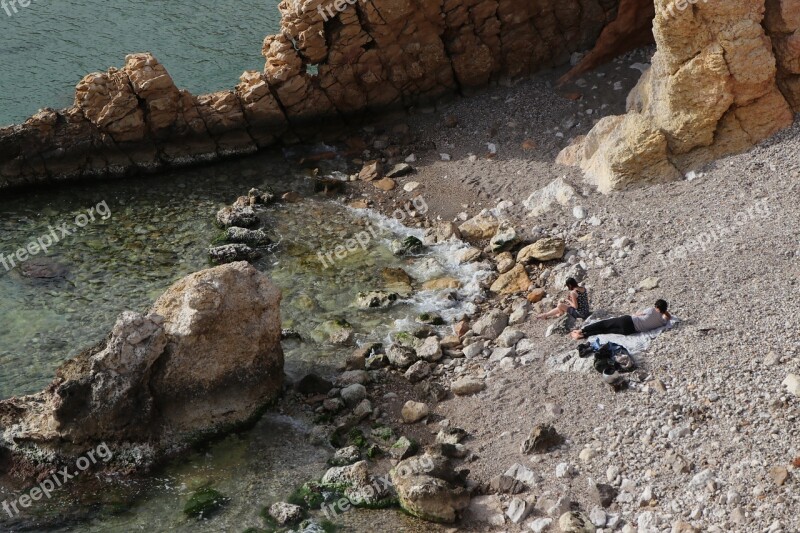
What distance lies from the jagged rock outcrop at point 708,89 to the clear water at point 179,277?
4421mm

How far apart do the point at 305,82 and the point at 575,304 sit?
11.0 metres

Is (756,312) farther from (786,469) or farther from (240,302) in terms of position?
(240,302)

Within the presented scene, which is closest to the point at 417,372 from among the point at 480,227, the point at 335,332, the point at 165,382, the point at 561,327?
the point at 335,332

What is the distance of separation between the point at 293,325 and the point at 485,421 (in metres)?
5.33

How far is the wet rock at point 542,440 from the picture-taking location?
1598cm

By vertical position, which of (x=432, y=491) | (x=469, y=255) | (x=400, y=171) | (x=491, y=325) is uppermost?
(x=400, y=171)

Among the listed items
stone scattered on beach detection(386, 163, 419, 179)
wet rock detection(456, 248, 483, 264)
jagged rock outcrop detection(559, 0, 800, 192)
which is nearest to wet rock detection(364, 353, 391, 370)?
wet rock detection(456, 248, 483, 264)

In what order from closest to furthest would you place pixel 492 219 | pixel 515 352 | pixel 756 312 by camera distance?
1. pixel 756 312
2. pixel 515 352
3. pixel 492 219

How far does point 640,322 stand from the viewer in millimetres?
17562

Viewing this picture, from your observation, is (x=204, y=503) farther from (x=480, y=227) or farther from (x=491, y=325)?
(x=480, y=227)

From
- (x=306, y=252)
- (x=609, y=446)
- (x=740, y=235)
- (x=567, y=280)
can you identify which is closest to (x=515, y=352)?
(x=567, y=280)

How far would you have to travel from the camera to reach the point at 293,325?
20.9 m

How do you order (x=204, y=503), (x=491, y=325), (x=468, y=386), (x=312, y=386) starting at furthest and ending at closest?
(x=491, y=325) < (x=312, y=386) < (x=468, y=386) < (x=204, y=503)

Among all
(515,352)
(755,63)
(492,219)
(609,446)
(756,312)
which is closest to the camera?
(609,446)
